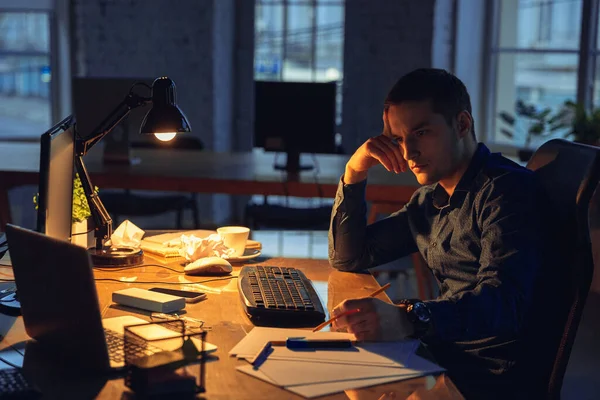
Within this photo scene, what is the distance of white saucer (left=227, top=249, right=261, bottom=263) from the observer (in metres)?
2.18

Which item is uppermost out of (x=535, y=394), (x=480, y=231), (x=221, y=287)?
(x=480, y=231)

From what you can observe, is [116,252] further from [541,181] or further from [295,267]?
[541,181]

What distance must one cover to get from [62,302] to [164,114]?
0.75 m

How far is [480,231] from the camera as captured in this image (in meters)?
1.74

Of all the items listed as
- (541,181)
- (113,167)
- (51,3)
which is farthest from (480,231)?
(51,3)

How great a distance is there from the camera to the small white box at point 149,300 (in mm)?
1692

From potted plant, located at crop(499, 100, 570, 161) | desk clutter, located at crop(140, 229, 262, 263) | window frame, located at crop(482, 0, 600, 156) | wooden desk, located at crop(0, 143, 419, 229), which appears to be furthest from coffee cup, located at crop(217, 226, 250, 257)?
window frame, located at crop(482, 0, 600, 156)

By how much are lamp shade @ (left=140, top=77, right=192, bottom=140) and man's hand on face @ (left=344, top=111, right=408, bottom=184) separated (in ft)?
1.48

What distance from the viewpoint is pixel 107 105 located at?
408cm

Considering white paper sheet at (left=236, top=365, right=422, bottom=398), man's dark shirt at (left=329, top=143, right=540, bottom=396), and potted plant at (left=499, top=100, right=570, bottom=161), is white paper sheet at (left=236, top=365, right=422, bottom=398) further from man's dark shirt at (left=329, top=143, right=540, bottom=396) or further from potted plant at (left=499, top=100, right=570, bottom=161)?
potted plant at (left=499, top=100, right=570, bottom=161)

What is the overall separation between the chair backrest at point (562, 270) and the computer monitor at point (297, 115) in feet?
8.22

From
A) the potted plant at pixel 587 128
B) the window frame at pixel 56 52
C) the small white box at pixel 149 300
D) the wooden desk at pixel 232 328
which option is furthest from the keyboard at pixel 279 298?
the window frame at pixel 56 52

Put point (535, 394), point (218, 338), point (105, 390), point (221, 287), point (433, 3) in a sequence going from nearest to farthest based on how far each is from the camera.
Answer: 1. point (105, 390)
2. point (218, 338)
3. point (535, 394)
4. point (221, 287)
5. point (433, 3)

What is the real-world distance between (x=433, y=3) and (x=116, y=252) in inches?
142
